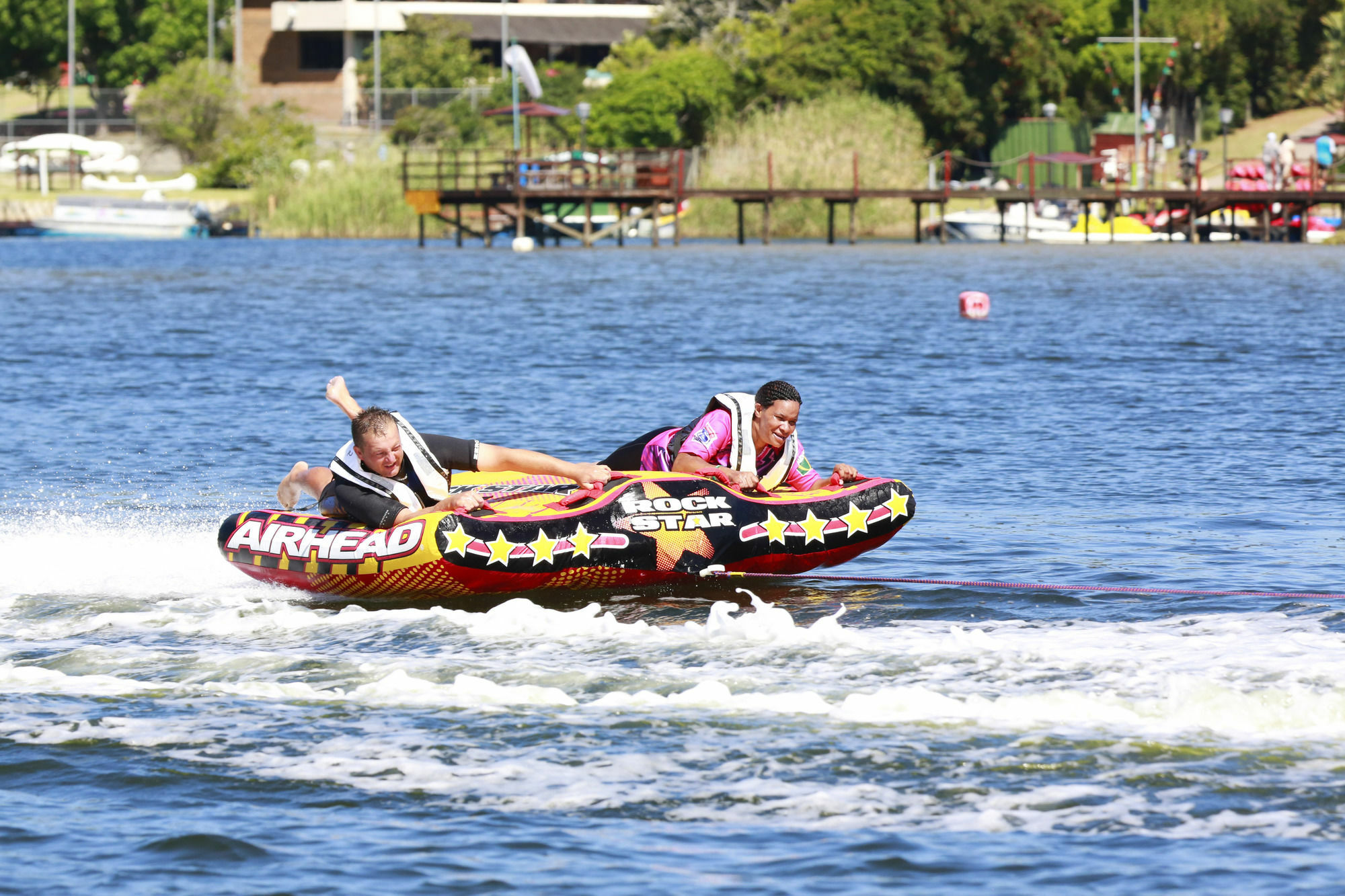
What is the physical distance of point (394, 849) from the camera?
6523mm

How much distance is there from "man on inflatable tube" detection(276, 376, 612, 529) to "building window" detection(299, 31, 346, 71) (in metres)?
75.8

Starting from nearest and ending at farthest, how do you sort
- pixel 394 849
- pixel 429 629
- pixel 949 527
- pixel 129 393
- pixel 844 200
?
pixel 394 849 → pixel 429 629 → pixel 949 527 → pixel 129 393 → pixel 844 200

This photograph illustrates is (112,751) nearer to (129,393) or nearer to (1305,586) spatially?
(1305,586)

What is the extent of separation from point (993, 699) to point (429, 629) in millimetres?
3253

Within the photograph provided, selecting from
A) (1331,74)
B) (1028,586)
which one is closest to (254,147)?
(1331,74)

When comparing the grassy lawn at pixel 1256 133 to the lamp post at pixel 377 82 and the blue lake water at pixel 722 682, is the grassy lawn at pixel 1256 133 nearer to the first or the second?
the lamp post at pixel 377 82

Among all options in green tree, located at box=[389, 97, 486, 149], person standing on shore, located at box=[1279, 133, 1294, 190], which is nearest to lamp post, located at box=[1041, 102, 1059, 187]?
person standing on shore, located at box=[1279, 133, 1294, 190]

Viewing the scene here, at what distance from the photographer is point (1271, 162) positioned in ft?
170

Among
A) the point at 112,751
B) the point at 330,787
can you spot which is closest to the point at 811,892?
the point at 330,787

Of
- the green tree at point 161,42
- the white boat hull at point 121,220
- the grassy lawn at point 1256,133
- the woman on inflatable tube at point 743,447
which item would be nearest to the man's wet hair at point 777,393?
the woman on inflatable tube at point 743,447

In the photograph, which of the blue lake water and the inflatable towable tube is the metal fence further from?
the inflatable towable tube

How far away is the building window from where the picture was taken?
3290 inches

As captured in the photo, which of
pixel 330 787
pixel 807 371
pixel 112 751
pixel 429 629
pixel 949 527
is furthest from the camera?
pixel 807 371

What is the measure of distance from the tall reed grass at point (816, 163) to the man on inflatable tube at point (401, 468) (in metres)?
47.8
